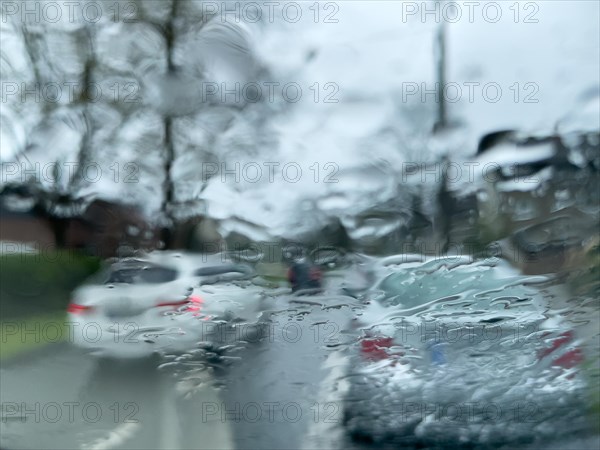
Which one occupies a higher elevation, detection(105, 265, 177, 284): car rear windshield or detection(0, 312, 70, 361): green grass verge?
detection(105, 265, 177, 284): car rear windshield

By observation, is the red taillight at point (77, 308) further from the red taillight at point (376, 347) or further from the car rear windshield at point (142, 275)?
the red taillight at point (376, 347)

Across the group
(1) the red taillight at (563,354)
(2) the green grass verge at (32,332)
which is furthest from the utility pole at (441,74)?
(2) the green grass verge at (32,332)

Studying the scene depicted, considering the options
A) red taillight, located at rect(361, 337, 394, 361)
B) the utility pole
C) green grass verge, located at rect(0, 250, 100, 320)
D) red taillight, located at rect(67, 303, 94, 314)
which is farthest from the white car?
the utility pole

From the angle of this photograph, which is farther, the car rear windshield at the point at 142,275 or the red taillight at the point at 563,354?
the car rear windshield at the point at 142,275

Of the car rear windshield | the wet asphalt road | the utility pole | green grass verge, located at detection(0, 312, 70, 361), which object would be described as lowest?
the wet asphalt road

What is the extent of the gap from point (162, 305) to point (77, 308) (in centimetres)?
61

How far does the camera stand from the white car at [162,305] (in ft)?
14.6

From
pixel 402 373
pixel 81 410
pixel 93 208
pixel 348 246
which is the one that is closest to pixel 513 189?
pixel 348 246

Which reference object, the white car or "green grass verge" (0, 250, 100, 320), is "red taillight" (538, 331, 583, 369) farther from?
"green grass verge" (0, 250, 100, 320)

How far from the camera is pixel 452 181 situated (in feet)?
14.9

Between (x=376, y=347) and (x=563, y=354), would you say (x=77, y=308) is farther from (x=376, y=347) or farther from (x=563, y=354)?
(x=563, y=354)

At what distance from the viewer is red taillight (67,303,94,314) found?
4531 millimetres

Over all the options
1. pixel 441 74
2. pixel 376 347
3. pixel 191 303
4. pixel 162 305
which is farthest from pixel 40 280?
pixel 441 74

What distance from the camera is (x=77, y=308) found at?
180 inches
